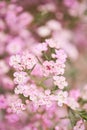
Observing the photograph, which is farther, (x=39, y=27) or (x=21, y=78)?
(x=39, y=27)

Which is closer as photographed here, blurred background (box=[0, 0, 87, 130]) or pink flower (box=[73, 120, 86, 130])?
pink flower (box=[73, 120, 86, 130])

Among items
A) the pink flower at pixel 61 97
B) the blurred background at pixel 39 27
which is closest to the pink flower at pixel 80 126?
the pink flower at pixel 61 97

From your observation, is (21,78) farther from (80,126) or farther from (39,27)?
(39,27)

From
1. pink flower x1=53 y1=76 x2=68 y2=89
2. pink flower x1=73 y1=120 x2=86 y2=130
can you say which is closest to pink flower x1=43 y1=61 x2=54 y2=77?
pink flower x1=53 y1=76 x2=68 y2=89

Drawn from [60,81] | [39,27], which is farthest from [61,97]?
[39,27]

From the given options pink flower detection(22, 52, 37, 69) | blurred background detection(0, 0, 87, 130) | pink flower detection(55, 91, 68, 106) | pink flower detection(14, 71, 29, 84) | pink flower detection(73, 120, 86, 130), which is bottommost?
pink flower detection(73, 120, 86, 130)

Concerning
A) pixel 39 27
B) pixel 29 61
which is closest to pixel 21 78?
pixel 29 61

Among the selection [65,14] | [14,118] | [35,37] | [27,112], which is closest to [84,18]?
[65,14]

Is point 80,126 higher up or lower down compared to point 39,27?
lower down

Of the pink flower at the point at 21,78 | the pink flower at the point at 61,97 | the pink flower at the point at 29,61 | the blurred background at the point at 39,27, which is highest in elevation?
the blurred background at the point at 39,27

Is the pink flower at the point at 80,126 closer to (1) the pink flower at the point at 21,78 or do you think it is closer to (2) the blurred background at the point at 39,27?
(1) the pink flower at the point at 21,78

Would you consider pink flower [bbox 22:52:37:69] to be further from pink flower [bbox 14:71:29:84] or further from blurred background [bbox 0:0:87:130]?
blurred background [bbox 0:0:87:130]
